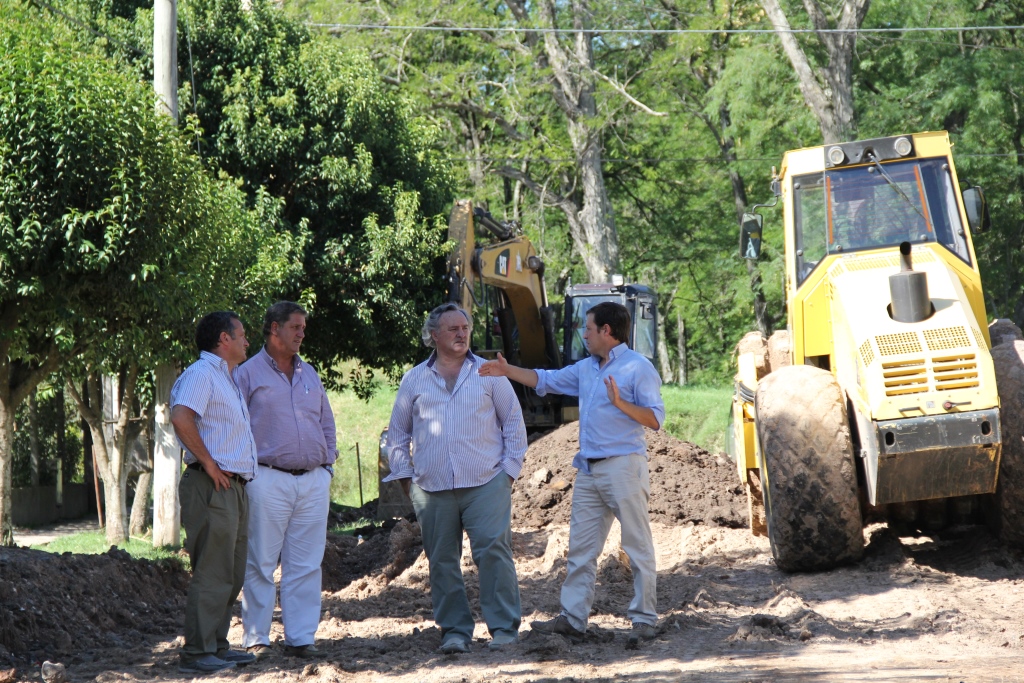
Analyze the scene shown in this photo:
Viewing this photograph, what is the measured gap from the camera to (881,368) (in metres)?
7.73

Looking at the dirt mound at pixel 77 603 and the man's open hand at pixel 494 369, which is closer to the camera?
the man's open hand at pixel 494 369

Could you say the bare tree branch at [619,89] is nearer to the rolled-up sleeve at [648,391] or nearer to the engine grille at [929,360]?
the engine grille at [929,360]

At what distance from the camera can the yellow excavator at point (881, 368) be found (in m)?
7.58

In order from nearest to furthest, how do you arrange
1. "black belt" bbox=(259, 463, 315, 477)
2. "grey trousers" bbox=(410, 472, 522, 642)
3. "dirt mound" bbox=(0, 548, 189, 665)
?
"grey trousers" bbox=(410, 472, 522, 642), "black belt" bbox=(259, 463, 315, 477), "dirt mound" bbox=(0, 548, 189, 665)

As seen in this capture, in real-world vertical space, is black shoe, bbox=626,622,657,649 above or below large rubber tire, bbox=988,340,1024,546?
below

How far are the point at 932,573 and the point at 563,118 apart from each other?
2078 cm

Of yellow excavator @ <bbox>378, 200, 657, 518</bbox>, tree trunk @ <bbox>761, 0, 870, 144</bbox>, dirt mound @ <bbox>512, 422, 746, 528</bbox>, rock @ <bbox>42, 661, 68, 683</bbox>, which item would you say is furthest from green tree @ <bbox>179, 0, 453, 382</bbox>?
rock @ <bbox>42, 661, 68, 683</bbox>

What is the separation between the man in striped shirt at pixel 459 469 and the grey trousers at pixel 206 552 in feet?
3.20

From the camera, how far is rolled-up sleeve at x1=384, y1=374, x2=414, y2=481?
257 inches

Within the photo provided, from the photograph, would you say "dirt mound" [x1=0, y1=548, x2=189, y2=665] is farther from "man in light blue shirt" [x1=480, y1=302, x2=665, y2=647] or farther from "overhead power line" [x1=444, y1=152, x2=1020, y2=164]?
"overhead power line" [x1=444, y1=152, x2=1020, y2=164]

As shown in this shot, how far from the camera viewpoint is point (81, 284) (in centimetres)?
961

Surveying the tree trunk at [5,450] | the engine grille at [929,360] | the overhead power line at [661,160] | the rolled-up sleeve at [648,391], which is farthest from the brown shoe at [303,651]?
the overhead power line at [661,160]

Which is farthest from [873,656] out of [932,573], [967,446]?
[932,573]

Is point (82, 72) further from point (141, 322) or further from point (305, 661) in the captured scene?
point (305, 661)
